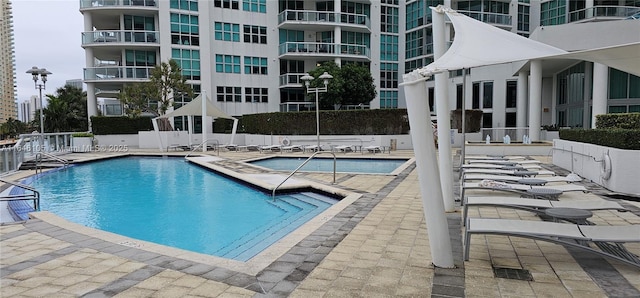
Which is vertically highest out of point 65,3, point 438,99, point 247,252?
point 65,3

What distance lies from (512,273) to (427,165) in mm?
1314

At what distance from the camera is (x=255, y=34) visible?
32.9 m

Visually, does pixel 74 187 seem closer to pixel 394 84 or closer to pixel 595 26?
pixel 595 26

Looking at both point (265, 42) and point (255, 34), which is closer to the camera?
point (255, 34)

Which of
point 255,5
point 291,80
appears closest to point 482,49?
point 291,80

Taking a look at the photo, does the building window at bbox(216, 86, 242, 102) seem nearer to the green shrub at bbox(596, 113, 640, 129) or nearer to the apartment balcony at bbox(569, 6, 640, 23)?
the green shrub at bbox(596, 113, 640, 129)

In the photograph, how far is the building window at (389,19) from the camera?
3819 cm

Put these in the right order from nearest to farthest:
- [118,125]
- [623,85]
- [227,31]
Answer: [623,85], [118,125], [227,31]

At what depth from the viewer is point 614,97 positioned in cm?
1958

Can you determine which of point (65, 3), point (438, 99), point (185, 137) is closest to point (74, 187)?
point (438, 99)

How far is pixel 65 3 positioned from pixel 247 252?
33076 mm

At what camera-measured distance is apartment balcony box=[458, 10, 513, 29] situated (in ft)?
111

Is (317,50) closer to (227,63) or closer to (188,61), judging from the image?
(227,63)

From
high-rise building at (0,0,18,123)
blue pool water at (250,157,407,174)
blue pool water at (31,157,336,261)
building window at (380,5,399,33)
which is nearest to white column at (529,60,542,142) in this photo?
blue pool water at (250,157,407,174)
